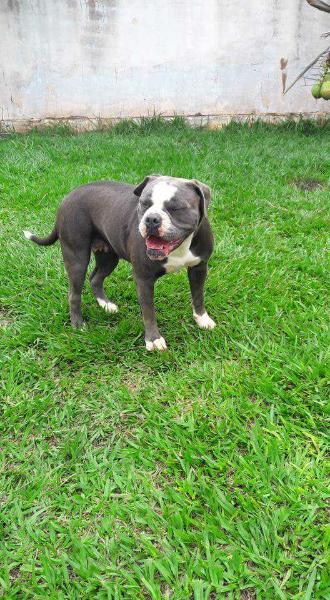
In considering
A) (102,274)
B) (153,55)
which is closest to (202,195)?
(102,274)

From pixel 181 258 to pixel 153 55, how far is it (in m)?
6.26

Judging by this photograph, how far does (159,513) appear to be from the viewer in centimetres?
188

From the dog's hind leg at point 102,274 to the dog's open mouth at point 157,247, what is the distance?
35.5 inches

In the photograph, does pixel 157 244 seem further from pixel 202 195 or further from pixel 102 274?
pixel 102 274

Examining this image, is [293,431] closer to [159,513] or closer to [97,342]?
[159,513]

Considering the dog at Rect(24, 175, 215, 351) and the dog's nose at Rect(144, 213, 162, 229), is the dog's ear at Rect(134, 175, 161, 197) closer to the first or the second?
the dog at Rect(24, 175, 215, 351)

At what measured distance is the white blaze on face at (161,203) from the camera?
2.19m

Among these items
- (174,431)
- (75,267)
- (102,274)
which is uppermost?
(75,267)

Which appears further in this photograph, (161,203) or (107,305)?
(107,305)

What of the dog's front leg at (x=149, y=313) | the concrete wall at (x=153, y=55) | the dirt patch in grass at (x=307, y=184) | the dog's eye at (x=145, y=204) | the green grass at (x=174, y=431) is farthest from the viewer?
the concrete wall at (x=153, y=55)

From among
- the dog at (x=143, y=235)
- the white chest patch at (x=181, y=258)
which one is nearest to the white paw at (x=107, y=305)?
the dog at (x=143, y=235)

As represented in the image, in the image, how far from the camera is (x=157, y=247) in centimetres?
226

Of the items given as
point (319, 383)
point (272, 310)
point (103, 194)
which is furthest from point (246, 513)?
point (103, 194)

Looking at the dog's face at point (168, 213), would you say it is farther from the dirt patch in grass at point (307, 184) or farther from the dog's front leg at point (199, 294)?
the dirt patch in grass at point (307, 184)
